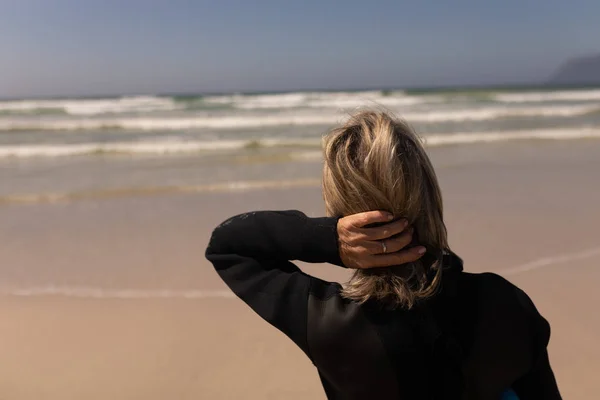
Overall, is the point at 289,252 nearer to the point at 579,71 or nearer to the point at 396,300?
the point at 396,300

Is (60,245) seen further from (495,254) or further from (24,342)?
(495,254)

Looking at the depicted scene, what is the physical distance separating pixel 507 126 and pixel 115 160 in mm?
10191

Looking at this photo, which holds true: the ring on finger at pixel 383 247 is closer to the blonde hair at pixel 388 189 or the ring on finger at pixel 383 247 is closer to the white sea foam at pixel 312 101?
the blonde hair at pixel 388 189

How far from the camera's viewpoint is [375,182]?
1140 mm

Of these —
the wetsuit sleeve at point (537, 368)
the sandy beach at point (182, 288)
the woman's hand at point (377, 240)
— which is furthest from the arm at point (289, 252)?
the sandy beach at point (182, 288)

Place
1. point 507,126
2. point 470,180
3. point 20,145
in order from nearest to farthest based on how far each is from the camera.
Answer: point 470,180 → point 20,145 → point 507,126

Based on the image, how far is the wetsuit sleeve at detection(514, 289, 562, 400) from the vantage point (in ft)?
3.80

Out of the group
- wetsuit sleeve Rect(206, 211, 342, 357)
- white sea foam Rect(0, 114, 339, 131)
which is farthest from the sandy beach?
white sea foam Rect(0, 114, 339, 131)

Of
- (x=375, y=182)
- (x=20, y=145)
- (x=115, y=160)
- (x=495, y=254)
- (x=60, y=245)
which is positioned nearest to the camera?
(x=375, y=182)

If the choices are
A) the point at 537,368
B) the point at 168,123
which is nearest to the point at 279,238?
the point at 537,368

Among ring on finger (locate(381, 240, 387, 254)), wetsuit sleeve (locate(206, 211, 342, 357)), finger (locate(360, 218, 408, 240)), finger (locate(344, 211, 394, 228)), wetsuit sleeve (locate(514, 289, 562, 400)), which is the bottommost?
wetsuit sleeve (locate(514, 289, 562, 400))

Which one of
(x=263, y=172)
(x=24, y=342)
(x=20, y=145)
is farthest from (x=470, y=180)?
(x=20, y=145)

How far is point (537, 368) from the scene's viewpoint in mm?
1216

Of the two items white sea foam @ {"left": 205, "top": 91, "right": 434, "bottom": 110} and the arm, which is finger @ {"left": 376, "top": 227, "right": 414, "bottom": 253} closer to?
the arm
